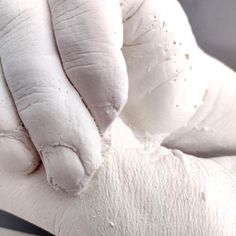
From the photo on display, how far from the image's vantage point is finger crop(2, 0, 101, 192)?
445 millimetres

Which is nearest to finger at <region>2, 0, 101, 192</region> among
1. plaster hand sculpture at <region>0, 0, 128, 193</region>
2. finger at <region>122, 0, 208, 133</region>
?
plaster hand sculpture at <region>0, 0, 128, 193</region>

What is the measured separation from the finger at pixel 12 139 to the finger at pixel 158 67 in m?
0.17

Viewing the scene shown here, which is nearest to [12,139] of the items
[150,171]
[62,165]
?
[62,165]

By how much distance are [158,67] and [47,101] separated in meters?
0.18

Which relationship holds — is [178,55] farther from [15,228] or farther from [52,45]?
[15,228]

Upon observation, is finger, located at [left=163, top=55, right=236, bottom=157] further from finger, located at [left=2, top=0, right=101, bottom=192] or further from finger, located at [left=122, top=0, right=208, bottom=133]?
finger, located at [left=2, top=0, right=101, bottom=192]

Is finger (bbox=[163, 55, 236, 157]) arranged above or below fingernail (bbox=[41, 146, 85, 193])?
below

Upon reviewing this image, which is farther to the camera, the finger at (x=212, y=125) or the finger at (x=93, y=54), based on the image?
the finger at (x=212, y=125)

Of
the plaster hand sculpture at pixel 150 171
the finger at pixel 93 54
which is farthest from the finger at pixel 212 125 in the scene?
the finger at pixel 93 54

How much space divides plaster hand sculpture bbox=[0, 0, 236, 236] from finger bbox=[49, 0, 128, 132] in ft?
0.04

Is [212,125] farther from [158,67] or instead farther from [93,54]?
[93,54]

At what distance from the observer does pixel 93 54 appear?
0.44 metres

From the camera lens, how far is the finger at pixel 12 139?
0.46m

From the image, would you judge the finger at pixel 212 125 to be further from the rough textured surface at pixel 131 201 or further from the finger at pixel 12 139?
the finger at pixel 12 139
